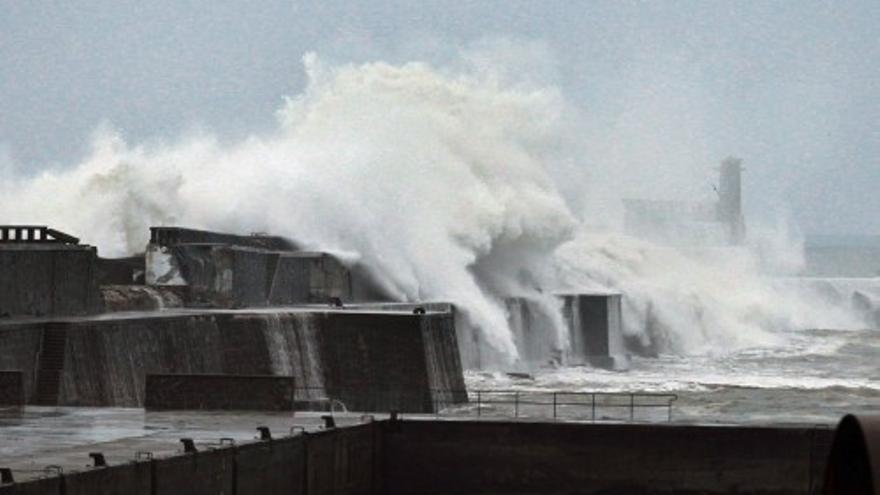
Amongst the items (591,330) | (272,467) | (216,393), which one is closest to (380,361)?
(216,393)

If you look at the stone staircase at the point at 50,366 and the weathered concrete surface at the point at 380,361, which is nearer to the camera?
the stone staircase at the point at 50,366

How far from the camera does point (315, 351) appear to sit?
2870 cm

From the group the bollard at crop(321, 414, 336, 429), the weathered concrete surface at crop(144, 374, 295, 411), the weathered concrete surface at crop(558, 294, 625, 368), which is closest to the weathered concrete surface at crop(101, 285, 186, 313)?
the weathered concrete surface at crop(144, 374, 295, 411)

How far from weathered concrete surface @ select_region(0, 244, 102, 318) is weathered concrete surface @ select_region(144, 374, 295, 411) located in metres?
2.53

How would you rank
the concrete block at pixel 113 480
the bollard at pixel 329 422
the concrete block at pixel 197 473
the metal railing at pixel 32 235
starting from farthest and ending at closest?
1. the metal railing at pixel 32 235
2. the bollard at pixel 329 422
3. the concrete block at pixel 197 473
4. the concrete block at pixel 113 480

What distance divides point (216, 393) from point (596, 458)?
158 inches

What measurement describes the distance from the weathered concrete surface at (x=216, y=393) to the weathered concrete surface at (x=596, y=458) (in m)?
1.45

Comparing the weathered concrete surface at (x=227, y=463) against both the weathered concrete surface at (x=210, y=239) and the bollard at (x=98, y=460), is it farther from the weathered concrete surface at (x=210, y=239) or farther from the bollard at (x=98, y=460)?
the weathered concrete surface at (x=210, y=239)

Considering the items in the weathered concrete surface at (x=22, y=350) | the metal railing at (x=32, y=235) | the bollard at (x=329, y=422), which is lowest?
the bollard at (x=329, y=422)

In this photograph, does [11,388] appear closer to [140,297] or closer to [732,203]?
[140,297]

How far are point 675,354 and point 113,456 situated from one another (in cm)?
4183

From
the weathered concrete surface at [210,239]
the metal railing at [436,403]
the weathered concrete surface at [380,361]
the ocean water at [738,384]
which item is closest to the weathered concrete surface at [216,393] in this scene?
the metal railing at [436,403]

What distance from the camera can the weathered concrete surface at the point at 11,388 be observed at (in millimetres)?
22219

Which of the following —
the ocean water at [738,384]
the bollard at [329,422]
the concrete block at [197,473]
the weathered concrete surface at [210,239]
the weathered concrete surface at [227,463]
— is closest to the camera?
the weathered concrete surface at [227,463]
